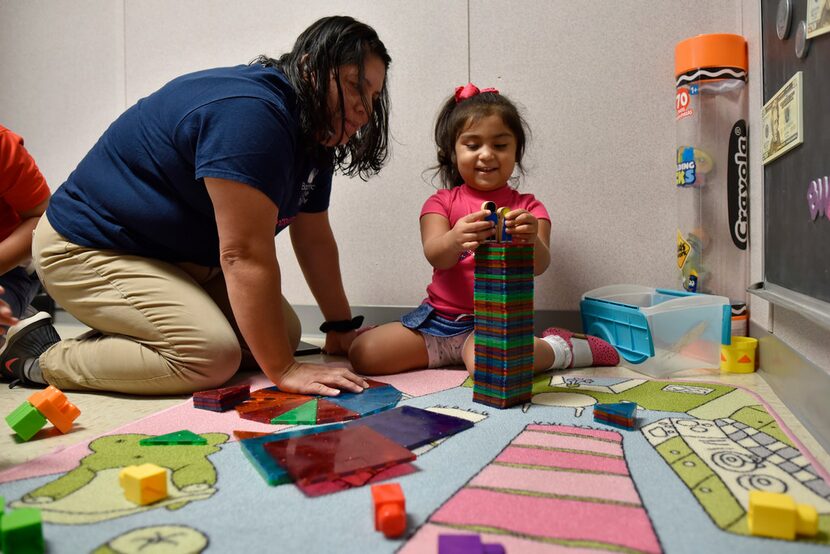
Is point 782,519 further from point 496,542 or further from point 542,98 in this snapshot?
point 542,98

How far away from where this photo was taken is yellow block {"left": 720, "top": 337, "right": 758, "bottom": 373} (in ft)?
3.91

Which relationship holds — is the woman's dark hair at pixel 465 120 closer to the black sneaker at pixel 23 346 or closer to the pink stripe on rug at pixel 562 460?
the pink stripe on rug at pixel 562 460

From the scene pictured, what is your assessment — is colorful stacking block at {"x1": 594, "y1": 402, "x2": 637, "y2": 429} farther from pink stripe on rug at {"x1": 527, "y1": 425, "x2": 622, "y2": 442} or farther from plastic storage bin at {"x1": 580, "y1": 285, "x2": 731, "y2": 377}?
plastic storage bin at {"x1": 580, "y1": 285, "x2": 731, "y2": 377}

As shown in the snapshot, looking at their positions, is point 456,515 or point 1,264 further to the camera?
point 1,264

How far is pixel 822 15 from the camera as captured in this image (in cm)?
79

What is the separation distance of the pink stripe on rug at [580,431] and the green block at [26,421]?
672mm

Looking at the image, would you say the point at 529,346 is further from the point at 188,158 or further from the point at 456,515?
the point at 188,158

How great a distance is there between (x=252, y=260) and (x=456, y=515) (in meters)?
0.55

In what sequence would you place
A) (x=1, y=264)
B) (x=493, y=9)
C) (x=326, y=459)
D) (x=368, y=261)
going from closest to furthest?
(x=326, y=459) → (x=1, y=264) → (x=493, y=9) → (x=368, y=261)

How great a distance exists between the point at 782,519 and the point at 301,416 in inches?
23.8

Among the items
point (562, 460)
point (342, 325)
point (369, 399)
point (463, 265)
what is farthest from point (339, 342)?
point (562, 460)

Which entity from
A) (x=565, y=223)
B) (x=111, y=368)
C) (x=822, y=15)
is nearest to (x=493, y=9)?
(x=565, y=223)

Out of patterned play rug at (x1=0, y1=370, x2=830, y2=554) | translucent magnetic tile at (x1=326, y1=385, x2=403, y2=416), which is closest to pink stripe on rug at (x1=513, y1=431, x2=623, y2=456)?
patterned play rug at (x1=0, y1=370, x2=830, y2=554)

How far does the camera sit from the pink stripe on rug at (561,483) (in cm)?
62
